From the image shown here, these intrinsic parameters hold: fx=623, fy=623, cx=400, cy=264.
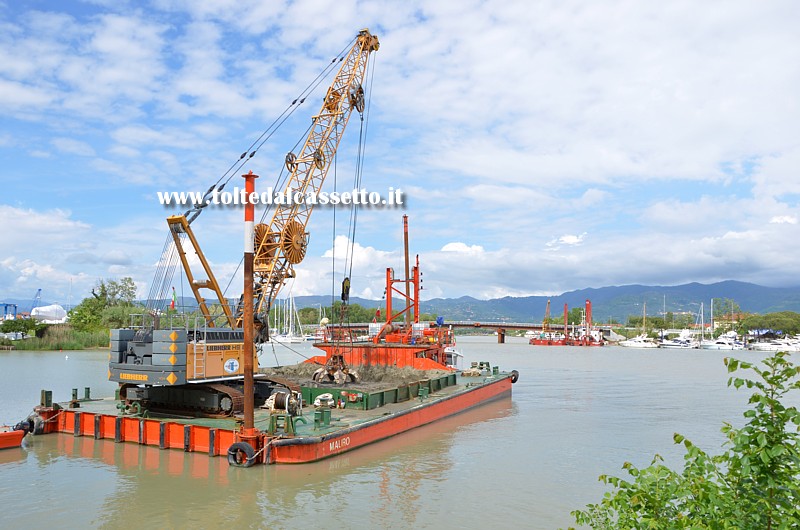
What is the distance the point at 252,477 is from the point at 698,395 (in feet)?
103

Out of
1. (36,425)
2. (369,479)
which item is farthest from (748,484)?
(36,425)

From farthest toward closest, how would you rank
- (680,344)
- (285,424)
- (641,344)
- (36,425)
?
1. (641,344)
2. (680,344)
3. (36,425)
4. (285,424)

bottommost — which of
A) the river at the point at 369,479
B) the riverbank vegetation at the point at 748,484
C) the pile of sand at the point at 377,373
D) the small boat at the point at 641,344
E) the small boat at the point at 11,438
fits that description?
the small boat at the point at 641,344

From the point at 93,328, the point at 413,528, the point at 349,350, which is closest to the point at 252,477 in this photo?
the point at 413,528

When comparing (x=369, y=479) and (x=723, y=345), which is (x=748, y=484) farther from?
(x=723, y=345)

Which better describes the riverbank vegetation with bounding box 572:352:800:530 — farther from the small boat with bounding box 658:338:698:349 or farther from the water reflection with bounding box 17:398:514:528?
the small boat with bounding box 658:338:698:349

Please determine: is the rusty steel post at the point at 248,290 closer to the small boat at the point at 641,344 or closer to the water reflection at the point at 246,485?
the water reflection at the point at 246,485

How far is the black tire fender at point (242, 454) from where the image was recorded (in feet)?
Result: 53.7

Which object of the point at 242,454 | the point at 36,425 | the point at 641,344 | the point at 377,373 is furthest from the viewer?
the point at 641,344

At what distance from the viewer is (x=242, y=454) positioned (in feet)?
53.8

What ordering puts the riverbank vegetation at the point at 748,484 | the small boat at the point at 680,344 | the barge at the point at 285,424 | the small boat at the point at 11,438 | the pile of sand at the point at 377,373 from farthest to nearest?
1. the small boat at the point at 680,344
2. the pile of sand at the point at 377,373
3. the small boat at the point at 11,438
4. the barge at the point at 285,424
5. the riverbank vegetation at the point at 748,484

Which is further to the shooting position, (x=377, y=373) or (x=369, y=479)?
(x=377, y=373)

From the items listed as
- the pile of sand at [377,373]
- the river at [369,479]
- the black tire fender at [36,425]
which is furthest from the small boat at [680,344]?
the black tire fender at [36,425]

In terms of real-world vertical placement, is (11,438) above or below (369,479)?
above
